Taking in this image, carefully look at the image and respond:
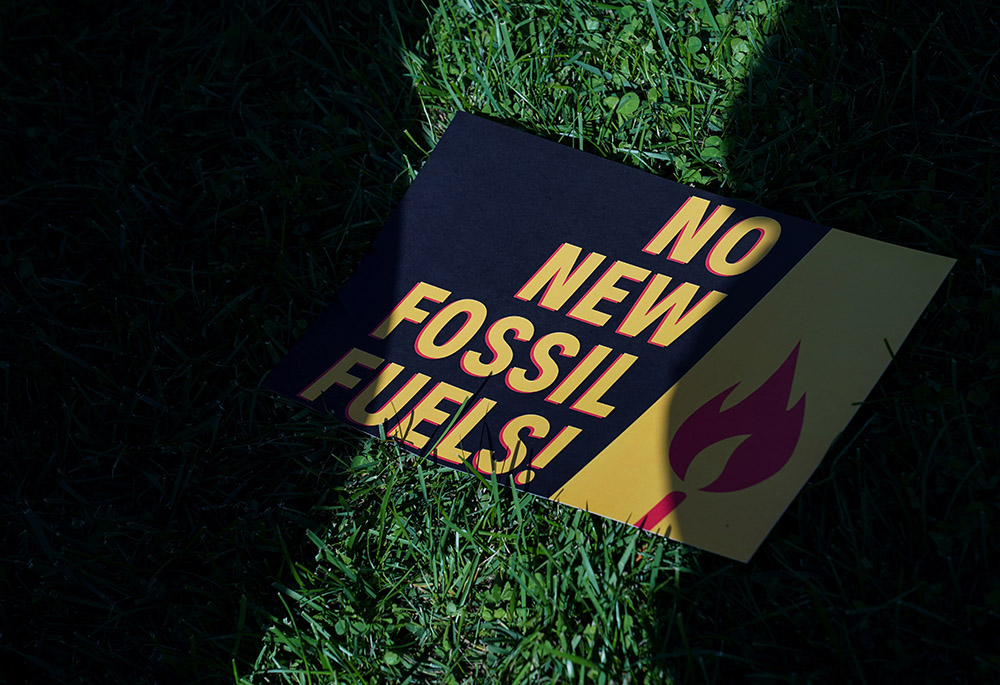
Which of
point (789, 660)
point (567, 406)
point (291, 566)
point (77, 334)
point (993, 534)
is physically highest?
point (993, 534)

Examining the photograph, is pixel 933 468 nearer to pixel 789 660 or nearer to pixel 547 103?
pixel 789 660

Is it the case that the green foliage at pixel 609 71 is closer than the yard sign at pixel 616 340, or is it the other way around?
the yard sign at pixel 616 340

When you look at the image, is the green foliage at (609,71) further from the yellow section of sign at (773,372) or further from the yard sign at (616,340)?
the yellow section of sign at (773,372)

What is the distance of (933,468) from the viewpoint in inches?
56.4

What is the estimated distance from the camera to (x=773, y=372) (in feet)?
5.18

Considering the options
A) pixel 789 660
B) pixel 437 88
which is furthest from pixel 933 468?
pixel 437 88

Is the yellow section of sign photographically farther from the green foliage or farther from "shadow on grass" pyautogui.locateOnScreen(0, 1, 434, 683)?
"shadow on grass" pyautogui.locateOnScreen(0, 1, 434, 683)

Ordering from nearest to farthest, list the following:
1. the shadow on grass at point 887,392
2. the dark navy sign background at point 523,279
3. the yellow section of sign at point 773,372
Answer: the shadow on grass at point 887,392
the yellow section of sign at point 773,372
the dark navy sign background at point 523,279

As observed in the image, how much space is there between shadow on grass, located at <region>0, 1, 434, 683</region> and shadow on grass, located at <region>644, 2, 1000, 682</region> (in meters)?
0.75

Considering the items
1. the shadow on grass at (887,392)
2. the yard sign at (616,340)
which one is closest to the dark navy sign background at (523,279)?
the yard sign at (616,340)

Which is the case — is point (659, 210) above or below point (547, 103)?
below

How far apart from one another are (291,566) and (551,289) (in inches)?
27.9

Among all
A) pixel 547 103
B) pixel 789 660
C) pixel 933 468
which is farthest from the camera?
pixel 547 103

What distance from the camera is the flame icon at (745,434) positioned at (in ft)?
4.88
